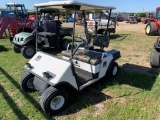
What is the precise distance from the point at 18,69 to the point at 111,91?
2721 millimetres

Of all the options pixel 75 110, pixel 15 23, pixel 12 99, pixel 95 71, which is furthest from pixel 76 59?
pixel 15 23

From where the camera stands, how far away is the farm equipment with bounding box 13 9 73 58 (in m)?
6.73

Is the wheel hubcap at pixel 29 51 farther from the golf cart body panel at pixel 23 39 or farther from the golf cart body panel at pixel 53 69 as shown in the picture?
the golf cart body panel at pixel 53 69

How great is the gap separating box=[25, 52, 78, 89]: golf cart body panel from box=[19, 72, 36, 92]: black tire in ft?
0.84

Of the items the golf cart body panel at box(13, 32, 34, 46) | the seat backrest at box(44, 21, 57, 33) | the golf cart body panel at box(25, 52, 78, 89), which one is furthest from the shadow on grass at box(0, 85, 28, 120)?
the seat backrest at box(44, 21, 57, 33)

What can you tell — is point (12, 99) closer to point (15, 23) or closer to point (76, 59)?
point (76, 59)

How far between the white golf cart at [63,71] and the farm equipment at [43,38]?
2817 millimetres

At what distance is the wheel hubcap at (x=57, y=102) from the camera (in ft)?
10.3

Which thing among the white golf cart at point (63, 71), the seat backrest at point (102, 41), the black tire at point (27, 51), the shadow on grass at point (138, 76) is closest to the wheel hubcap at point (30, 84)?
the white golf cart at point (63, 71)

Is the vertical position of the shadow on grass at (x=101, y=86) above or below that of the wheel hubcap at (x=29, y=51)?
below

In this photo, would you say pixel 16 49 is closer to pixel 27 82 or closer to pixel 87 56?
pixel 27 82

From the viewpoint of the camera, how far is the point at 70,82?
3248 millimetres

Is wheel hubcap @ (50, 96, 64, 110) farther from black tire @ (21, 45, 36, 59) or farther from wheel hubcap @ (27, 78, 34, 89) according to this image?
black tire @ (21, 45, 36, 59)

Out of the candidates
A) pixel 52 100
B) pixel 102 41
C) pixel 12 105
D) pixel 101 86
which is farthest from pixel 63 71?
pixel 102 41
